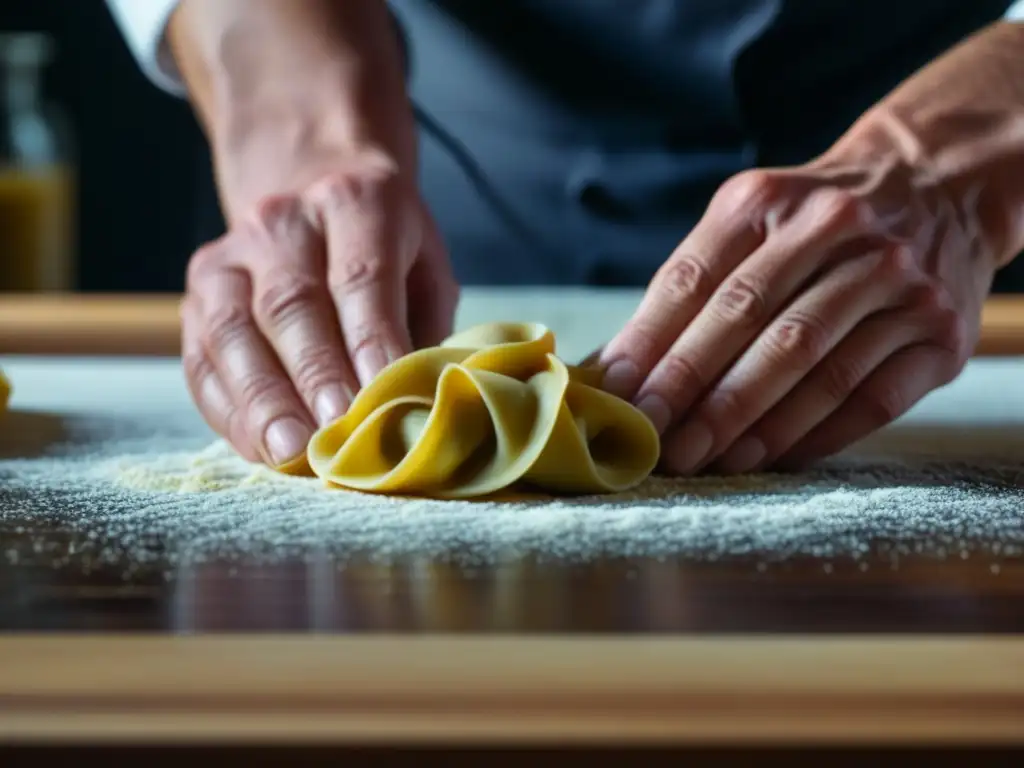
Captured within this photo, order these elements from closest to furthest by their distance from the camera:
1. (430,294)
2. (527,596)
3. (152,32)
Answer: (527,596), (430,294), (152,32)

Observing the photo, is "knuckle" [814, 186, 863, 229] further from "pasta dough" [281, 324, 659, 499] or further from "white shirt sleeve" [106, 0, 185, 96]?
"white shirt sleeve" [106, 0, 185, 96]

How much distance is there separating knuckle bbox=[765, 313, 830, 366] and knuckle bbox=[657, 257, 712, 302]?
65 mm

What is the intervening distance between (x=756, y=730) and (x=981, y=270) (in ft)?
2.79

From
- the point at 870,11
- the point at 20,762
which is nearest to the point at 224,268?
the point at 20,762

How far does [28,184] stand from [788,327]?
2570 millimetres

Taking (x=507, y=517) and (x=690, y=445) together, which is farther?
(x=690, y=445)

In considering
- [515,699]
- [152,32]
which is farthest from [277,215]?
[515,699]

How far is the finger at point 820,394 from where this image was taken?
1.00m

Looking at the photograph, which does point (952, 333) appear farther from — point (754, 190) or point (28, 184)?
point (28, 184)

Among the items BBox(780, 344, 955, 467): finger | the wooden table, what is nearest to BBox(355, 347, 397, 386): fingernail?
BBox(780, 344, 955, 467): finger

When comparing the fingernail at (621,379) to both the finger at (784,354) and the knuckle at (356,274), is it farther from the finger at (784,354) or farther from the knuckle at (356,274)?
the knuckle at (356,274)

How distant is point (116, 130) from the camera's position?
343 cm

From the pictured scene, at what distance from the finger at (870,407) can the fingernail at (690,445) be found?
0.33ft

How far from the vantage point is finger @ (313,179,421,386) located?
1015 millimetres
